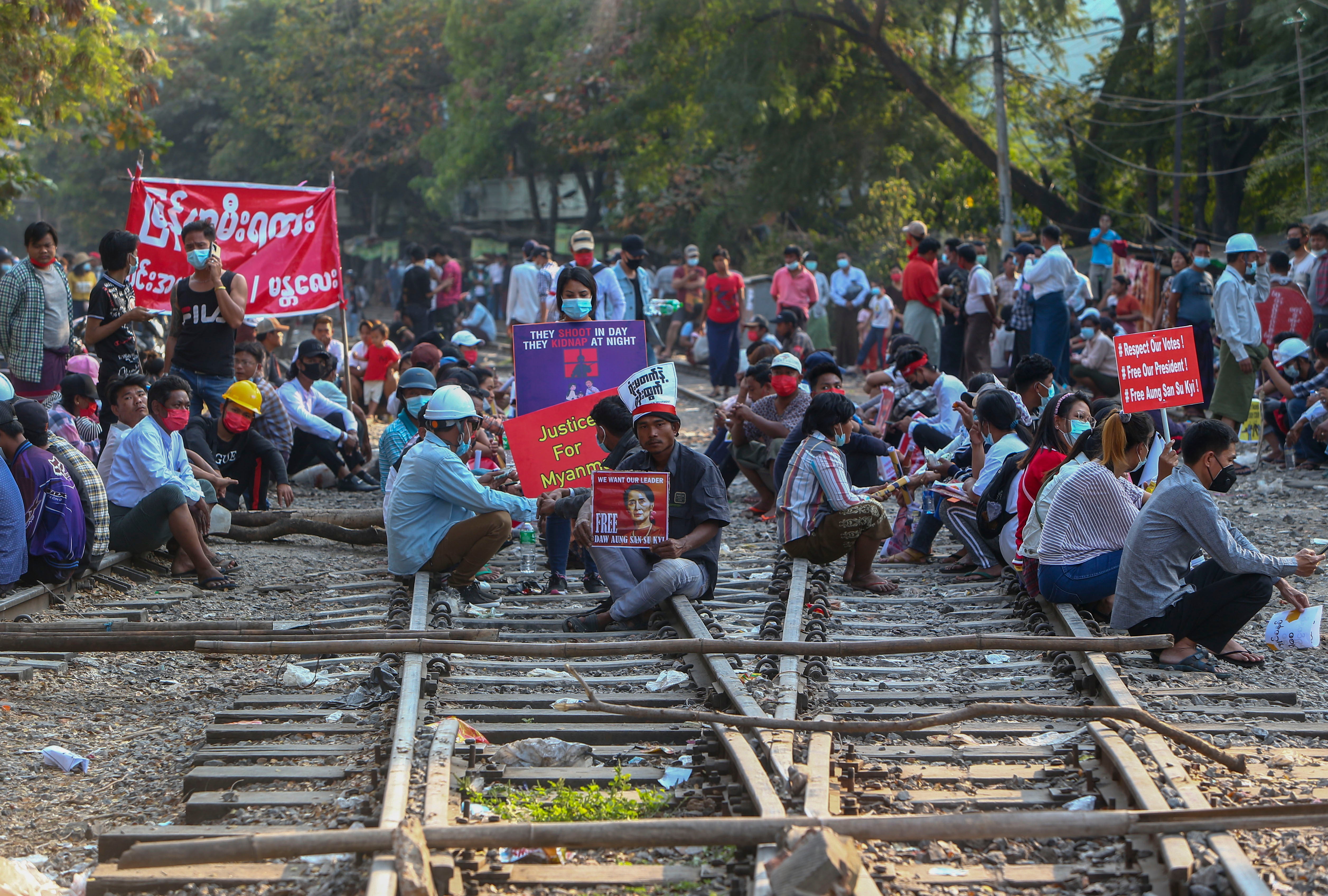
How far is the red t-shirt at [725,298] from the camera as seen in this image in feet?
60.7

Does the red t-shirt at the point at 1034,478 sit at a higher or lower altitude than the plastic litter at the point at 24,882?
higher

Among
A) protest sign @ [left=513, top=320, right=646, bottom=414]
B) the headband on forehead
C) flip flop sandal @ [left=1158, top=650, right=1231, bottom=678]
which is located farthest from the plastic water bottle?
flip flop sandal @ [left=1158, top=650, right=1231, bottom=678]

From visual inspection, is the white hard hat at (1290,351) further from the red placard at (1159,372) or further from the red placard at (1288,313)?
the red placard at (1159,372)

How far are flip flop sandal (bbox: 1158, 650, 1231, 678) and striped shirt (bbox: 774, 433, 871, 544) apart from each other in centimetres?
218

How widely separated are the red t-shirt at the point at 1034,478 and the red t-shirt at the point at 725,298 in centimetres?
1087

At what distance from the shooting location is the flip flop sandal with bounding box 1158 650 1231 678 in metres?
6.52

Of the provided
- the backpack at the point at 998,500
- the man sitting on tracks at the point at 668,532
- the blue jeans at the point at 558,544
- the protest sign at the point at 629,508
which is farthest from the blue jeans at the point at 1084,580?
the blue jeans at the point at 558,544

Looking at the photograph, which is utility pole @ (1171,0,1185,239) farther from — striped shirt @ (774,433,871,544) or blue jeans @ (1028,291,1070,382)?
striped shirt @ (774,433,871,544)

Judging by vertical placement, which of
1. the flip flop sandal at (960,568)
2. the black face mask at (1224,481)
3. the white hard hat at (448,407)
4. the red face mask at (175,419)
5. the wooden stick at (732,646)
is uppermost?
the white hard hat at (448,407)

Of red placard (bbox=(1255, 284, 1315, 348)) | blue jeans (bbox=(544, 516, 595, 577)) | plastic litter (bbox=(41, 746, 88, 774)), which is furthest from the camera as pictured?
red placard (bbox=(1255, 284, 1315, 348))

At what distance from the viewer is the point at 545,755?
526 cm

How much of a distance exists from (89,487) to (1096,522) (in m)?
5.90

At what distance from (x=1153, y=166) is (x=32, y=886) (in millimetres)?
24901

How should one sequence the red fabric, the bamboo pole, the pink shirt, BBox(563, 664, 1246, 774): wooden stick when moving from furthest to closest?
the pink shirt, the red fabric, BBox(563, 664, 1246, 774): wooden stick, the bamboo pole
